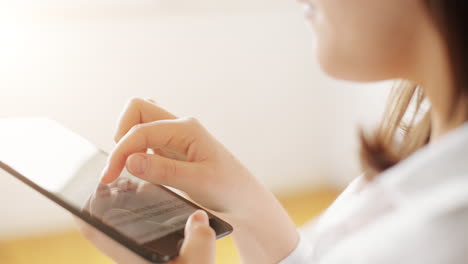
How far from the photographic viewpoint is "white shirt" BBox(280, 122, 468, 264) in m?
0.30

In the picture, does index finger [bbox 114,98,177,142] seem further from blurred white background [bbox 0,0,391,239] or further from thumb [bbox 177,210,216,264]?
blurred white background [bbox 0,0,391,239]

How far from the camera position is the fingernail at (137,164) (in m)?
0.51

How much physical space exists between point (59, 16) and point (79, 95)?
235 millimetres

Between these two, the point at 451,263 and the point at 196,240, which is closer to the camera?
the point at 451,263

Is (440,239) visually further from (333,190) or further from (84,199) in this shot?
(333,190)

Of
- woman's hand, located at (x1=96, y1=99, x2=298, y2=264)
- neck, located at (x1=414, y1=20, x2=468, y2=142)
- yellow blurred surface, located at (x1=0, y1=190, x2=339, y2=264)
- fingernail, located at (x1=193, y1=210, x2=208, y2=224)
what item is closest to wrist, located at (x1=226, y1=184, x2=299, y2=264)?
woman's hand, located at (x1=96, y1=99, x2=298, y2=264)

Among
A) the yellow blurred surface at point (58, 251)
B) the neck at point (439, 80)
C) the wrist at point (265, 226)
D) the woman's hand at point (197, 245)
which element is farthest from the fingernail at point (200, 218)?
the yellow blurred surface at point (58, 251)

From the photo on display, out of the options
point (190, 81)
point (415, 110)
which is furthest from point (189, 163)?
point (190, 81)

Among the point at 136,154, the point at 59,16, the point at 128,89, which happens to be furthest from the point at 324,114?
the point at 136,154

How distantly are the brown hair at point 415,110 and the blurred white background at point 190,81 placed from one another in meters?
0.96

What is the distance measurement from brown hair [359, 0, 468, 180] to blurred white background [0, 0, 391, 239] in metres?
0.96

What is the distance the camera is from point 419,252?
30cm

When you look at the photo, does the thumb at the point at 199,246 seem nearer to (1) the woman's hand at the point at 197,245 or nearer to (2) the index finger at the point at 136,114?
(1) the woman's hand at the point at 197,245

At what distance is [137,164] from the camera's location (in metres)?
0.51
